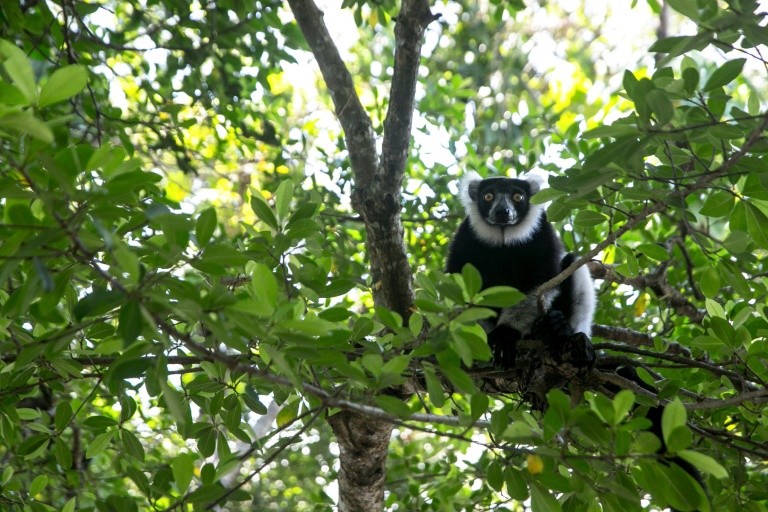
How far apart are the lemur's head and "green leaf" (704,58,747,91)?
2.71 metres

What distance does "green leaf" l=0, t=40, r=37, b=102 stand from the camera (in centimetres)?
194

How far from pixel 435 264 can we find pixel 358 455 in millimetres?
1988

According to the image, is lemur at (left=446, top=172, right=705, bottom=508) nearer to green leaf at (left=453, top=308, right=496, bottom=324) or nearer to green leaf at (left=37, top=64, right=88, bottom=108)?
green leaf at (left=453, top=308, right=496, bottom=324)

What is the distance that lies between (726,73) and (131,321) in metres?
1.96

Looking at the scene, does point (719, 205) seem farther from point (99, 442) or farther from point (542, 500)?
point (99, 442)

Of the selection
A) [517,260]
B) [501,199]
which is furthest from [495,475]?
[501,199]

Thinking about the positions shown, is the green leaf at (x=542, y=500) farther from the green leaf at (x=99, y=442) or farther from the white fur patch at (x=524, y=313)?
the white fur patch at (x=524, y=313)

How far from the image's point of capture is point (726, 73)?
2.43 m

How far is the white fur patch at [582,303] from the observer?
4.72 metres

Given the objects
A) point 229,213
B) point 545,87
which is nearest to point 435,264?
point 229,213

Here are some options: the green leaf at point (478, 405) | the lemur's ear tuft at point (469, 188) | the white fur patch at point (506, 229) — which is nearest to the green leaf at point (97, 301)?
the green leaf at point (478, 405)

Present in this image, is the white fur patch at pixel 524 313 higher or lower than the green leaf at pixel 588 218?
lower

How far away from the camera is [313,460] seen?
8695mm

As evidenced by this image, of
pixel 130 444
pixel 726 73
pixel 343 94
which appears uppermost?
pixel 343 94
